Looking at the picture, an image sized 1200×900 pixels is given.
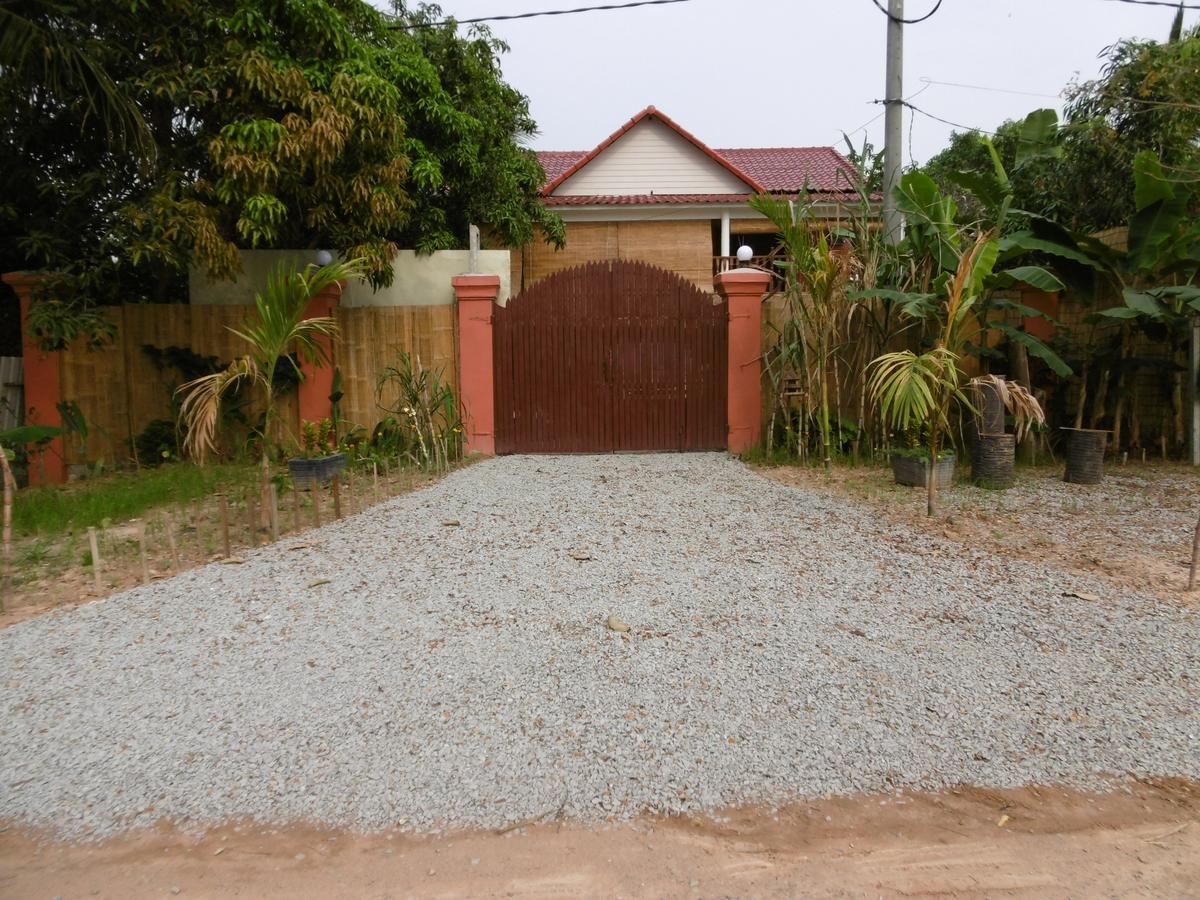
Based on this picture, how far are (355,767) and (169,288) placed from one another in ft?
32.6

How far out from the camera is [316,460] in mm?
7727

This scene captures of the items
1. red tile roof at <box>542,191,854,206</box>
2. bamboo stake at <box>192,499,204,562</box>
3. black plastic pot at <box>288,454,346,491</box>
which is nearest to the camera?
bamboo stake at <box>192,499,204,562</box>

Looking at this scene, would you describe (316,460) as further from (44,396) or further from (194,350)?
(44,396)

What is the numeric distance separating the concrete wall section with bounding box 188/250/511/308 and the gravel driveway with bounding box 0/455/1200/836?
530 cm

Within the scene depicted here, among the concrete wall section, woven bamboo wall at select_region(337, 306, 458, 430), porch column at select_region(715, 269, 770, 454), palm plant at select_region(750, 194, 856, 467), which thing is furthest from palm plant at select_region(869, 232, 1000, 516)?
the concrete wall section

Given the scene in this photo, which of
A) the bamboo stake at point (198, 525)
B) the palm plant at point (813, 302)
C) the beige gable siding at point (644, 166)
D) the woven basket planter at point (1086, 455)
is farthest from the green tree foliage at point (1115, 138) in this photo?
the bamboo stake at point (198, 525)

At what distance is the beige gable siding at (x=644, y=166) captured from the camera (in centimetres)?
1698

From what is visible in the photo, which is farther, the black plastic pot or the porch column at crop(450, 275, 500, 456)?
the porch column at crop(450, 275, 500, 456)

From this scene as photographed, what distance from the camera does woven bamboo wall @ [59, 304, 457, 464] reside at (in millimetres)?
9844

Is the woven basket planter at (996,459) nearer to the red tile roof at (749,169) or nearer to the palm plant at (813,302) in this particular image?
the palm plant at (813,302)

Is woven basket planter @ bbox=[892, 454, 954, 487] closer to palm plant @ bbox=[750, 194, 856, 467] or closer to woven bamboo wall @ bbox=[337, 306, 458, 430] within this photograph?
palm plant @ bbox=[750, 194, 856, 467]

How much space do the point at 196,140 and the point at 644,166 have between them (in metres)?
10.2

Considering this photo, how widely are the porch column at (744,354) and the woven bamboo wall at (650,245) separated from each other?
19.4 feet

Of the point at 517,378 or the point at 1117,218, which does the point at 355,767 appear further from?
the point at 1117,218
